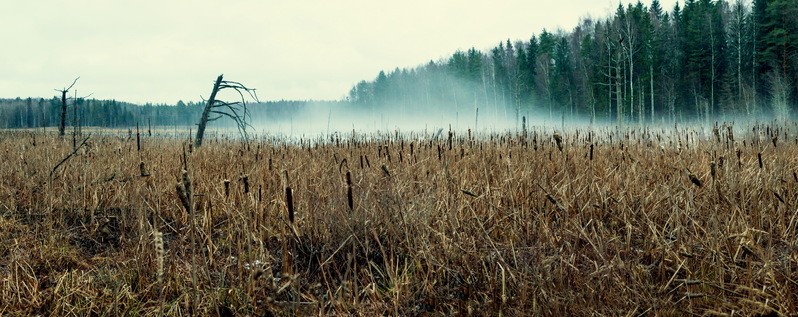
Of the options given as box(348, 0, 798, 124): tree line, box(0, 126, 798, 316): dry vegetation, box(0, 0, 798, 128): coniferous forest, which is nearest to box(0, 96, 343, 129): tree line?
box(0, 0, 798, 128): coniferous forest

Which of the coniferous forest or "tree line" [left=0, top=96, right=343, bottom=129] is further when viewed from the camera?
"tree line" [left=0, top=96, right=343, bottom=129]

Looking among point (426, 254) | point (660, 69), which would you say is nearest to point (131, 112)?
point (660, 69)

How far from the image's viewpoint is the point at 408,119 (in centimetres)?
6150

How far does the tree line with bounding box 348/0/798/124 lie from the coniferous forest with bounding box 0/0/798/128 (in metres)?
0.08

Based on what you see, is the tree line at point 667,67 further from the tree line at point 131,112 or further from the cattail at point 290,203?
the tree line at point 131,112

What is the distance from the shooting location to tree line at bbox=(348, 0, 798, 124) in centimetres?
2777

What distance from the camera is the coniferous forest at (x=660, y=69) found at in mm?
27812

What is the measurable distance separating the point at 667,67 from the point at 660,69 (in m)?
0.92

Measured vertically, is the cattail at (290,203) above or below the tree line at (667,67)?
below

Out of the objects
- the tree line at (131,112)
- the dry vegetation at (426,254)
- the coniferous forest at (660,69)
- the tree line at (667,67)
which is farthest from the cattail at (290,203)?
the tree line at (131,112)

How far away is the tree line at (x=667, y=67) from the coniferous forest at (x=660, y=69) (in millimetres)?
80

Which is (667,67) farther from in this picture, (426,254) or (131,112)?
(131,112)

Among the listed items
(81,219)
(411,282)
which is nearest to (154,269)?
(411,282)

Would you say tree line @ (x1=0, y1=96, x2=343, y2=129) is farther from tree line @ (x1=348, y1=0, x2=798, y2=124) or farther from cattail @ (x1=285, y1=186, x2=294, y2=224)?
cattail @ (x1=285, y1=186, x2=294, y2=224)
